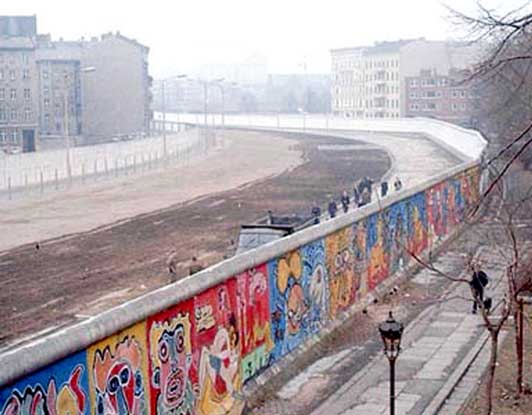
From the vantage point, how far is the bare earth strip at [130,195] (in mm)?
50625

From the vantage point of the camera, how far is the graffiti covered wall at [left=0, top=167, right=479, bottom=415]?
1323cm

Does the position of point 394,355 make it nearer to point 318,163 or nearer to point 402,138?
point 318,163

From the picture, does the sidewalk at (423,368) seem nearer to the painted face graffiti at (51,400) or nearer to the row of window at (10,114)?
the painted face graffiti at (51,400)

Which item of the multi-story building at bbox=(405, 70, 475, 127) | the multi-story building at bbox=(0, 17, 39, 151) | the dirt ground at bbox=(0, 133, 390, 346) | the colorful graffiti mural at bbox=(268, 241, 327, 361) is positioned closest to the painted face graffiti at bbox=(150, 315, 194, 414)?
the colorful graffiti mural at bbox=(268, 241, 327, 361)

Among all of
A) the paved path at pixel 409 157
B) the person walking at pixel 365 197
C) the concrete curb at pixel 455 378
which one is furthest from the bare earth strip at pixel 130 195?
the concrete curb at pixel 455 378

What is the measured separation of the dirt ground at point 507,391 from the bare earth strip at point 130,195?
28483mm

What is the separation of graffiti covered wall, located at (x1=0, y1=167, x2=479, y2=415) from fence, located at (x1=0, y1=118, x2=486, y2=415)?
0.06 feet

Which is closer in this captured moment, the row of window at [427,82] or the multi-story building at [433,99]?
the multi-story building at [433,99]

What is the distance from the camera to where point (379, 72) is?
157000mm

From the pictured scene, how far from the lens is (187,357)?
1623cm

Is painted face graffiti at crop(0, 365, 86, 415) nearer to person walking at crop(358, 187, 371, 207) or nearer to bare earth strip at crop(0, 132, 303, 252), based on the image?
bare earth strip at crop(0, 132, 303, 252)

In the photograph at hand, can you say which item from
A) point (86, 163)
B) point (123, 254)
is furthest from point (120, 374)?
point (86, 163)

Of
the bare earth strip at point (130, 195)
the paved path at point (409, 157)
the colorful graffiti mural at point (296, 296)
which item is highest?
the colorful graffiti mural at point (296, 296)

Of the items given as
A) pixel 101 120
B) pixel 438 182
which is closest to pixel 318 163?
pixel 101 120
